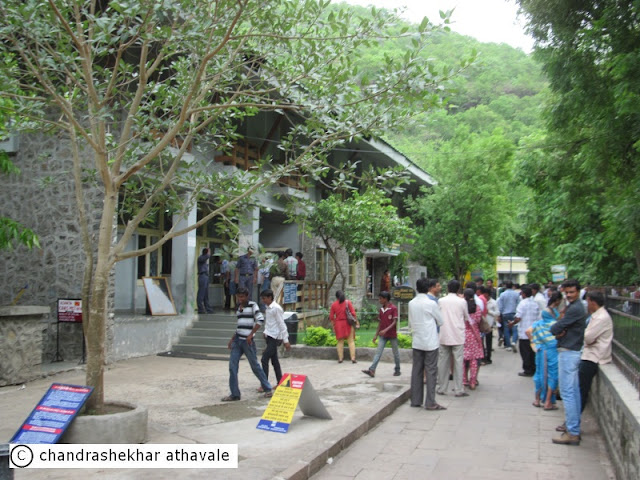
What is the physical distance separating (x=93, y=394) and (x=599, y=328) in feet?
19.3

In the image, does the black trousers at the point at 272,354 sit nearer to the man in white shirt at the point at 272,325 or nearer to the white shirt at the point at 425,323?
the man in white shirt at the point at 272,325

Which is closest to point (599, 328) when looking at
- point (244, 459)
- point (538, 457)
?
point (538, 457)

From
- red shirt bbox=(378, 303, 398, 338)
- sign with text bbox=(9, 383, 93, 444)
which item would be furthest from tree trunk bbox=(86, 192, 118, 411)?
red shirt bbox=(378, 303, 398, 338)

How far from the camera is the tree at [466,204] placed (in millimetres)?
27719

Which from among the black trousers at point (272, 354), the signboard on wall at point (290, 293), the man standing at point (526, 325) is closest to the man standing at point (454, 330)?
the man standing at point (526, 325)

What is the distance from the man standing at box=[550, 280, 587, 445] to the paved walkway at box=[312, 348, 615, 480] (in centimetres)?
22

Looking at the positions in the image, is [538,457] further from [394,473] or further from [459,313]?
[459,313]

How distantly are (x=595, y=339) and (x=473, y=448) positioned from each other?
1.93 metres

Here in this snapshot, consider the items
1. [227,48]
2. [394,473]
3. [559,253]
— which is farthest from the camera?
[559,253]

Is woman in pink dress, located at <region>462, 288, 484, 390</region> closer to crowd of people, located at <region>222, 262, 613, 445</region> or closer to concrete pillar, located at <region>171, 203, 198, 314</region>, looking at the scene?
crowd of people, located at <region>222, 262, 613, 445</region>

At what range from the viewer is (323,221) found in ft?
63.7

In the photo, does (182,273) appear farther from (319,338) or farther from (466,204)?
(466,204)

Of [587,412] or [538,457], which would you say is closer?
[538,457]

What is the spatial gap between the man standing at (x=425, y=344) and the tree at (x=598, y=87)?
10.8 feet
